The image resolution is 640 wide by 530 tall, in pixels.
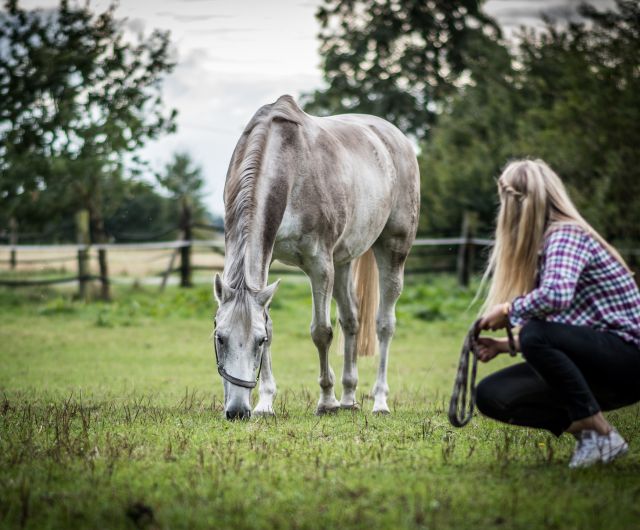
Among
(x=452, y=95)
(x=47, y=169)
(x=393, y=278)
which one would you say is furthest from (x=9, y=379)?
(x=452, y=95)

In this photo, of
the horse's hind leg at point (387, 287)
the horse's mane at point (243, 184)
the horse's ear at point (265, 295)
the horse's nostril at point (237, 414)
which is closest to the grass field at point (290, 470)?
the horse's nostril at point (237, 414)

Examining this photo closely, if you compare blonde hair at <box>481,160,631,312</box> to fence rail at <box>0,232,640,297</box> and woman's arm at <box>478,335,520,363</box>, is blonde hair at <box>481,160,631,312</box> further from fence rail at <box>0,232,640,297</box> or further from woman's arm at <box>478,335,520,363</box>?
fence rail at <box>0,232,640,297</box>

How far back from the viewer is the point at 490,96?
24438 millimetres

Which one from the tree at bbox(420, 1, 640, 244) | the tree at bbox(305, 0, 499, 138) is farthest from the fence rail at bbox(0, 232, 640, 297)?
the tree at bbox(305, 0, 499, 138)

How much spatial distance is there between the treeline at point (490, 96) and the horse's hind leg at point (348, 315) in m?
9.94

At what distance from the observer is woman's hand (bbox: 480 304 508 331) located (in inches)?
153

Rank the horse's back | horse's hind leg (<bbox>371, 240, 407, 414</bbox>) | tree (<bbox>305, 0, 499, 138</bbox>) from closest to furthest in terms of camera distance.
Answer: the horse's back, horse's hind leg (<bbox>371, 240, 407, 414</bbox>), tree (<bbox>305, 0, 499, 138</bbox>)

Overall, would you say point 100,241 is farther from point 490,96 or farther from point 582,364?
point 582,364

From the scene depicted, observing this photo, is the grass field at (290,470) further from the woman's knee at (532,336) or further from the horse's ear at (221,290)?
the horse's ear at (221,290)

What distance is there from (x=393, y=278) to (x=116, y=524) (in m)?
4.51

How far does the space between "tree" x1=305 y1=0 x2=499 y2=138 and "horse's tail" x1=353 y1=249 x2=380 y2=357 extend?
20.6m

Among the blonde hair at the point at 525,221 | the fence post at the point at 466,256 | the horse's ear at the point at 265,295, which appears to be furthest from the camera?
the fence post at the point at 466,256

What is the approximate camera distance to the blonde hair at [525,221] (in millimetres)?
3908

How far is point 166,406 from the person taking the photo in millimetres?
6508
